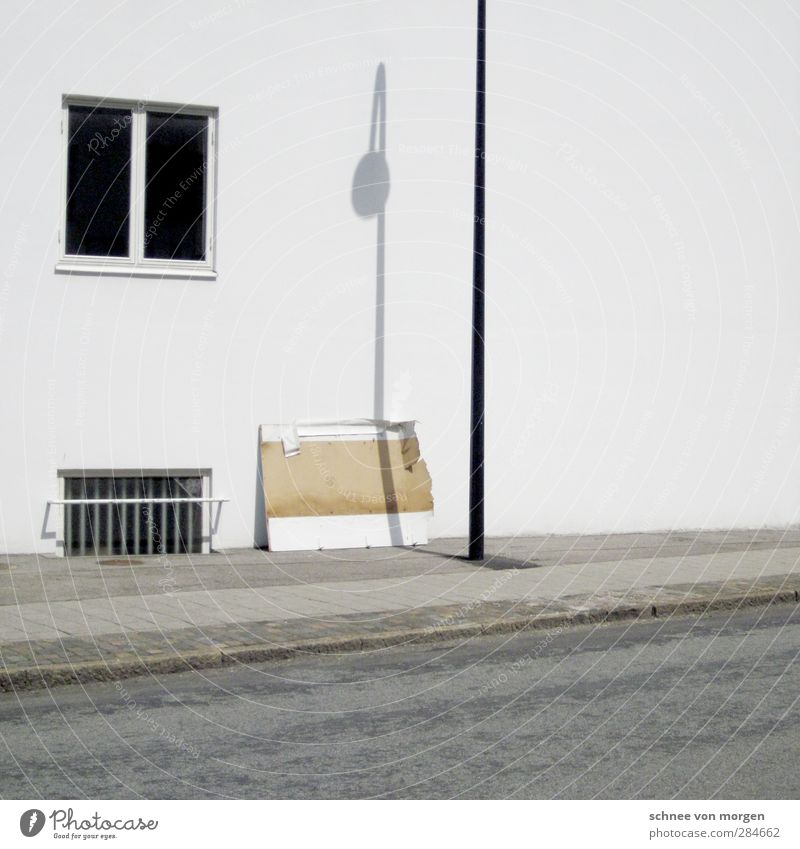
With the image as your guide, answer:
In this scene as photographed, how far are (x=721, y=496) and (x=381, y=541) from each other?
462cm

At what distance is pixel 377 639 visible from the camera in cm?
864

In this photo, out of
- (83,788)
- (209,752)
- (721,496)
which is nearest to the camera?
(83,788)

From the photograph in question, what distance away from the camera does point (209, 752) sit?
19.5ft

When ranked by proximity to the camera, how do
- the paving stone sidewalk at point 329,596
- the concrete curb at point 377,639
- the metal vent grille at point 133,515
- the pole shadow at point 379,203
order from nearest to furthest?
the concrete curb at point 377,639, the paving stone sidewalk at point 329,596, the metal vent grille at point 133,515, the pole shadow at point 379,203

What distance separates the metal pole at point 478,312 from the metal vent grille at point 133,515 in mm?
2798

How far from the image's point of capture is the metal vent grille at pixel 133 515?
1273 centimetres

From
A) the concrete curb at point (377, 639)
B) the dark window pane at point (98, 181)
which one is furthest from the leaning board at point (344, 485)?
the concrete curb at point (377, 639)

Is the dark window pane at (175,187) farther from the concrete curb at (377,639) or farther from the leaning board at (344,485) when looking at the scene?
the concrete curb at (377,639)

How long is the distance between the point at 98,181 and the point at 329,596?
5176 mm

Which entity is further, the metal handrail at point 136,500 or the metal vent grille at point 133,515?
the metal vent grille at point 133,515

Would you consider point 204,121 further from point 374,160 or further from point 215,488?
point 215,488

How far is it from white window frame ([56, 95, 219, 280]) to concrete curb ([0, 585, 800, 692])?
5.21 meters

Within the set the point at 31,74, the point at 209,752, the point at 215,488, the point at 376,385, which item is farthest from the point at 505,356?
the point at 209,752
